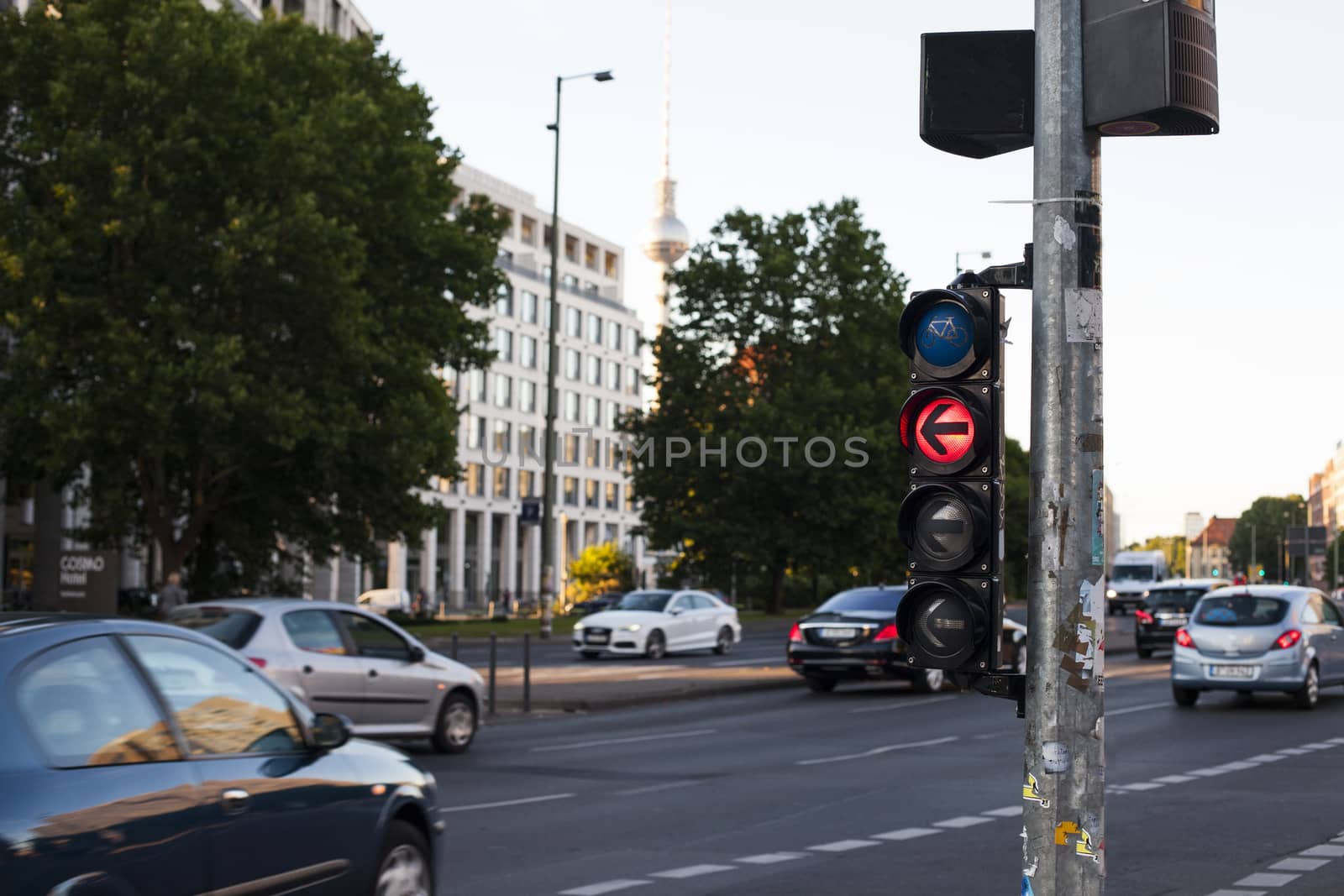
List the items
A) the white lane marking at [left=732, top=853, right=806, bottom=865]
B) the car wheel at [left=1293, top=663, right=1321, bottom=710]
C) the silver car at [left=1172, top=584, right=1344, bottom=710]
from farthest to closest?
the car wheel at [left=1293, top=663, right=1321, bottom=710], the silver car at [left=1172, top=584, right=1344, bottom=710], the white lane marking at [left=732, top=853, right=806, bottom=865]

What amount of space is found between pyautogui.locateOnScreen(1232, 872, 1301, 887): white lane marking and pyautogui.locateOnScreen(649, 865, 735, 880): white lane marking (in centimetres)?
276

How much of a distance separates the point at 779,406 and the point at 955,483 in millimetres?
53273

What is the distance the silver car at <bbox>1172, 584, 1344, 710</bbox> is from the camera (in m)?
22.3

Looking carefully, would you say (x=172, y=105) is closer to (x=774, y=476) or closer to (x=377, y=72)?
(x=377, y=72)

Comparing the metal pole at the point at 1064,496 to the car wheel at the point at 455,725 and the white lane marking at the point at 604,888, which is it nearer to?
the white lane marking at the point at 604,888

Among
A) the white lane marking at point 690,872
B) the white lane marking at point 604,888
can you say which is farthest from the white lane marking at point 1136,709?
the white lane marking at point 604,888

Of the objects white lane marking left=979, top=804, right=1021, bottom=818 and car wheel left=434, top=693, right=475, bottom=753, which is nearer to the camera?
white lane marking left=979, top=804, right=1021, bottom=818

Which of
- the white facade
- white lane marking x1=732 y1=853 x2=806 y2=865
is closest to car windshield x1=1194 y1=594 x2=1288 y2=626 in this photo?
white lane marking x1=732 y1=853 x2=806 y2=865

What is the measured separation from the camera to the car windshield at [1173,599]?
1437 inches

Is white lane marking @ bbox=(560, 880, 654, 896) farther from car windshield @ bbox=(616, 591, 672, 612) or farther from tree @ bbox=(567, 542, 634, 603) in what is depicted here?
tree @ bbox=(567, 542, 634, 603)

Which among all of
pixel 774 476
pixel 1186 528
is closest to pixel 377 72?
pixel 774 476

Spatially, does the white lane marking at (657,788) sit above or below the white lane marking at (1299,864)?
below

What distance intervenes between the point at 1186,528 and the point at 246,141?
110m

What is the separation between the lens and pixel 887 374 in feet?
202
